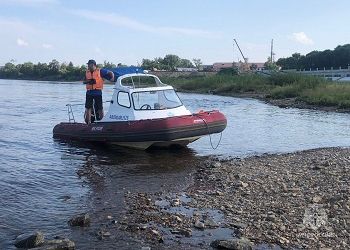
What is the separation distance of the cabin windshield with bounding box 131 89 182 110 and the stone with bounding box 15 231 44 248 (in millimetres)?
9199

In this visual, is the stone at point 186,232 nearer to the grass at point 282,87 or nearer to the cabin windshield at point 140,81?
the cabin windshield at point 140,81

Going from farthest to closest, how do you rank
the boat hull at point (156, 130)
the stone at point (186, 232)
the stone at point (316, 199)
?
1. the boat hull at point (156, 130)
2. the stone at point (316, 199)
3. the stone at point (186, 232)

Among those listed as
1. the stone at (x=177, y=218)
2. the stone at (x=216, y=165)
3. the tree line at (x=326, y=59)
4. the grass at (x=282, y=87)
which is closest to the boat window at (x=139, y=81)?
the stone at (x=216, y=165)

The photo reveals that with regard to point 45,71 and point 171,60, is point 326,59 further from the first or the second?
point 45,71

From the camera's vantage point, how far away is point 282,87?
5253cm

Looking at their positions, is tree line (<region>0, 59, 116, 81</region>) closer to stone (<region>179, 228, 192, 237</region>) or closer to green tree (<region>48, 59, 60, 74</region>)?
green tree (<region>48, 59, 60, 74</region>)

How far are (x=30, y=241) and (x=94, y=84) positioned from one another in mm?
10917

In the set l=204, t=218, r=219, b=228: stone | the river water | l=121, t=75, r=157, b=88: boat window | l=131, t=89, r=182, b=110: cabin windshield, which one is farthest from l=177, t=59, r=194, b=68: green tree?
l=204, t=218, r=219, b=228: stone

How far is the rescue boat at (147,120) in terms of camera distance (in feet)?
50.7

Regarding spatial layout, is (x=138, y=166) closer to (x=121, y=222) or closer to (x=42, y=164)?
(x=42, y=164)

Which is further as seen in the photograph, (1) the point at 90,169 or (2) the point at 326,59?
(2) the point at 326,59

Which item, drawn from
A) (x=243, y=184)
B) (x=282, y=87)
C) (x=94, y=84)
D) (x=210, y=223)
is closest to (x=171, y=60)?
(x=282, y=87)

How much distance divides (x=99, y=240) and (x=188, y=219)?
1.72m

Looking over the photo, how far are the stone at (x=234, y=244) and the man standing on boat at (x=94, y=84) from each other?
11.4 metres
